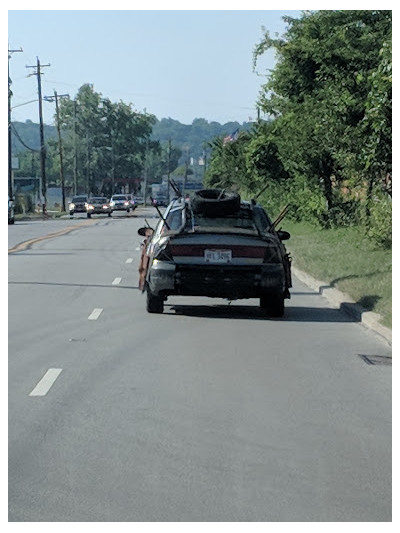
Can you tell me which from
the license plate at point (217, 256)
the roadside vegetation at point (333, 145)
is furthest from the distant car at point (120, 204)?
the license plate at point (217, 256)

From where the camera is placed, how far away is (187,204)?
18.7 metres

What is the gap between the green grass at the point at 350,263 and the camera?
18.8 meters

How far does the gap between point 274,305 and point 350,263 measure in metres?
7.24

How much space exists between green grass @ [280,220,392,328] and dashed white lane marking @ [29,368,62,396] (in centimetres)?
491

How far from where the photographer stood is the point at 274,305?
17.9m

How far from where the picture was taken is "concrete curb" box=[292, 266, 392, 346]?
51.9 feet

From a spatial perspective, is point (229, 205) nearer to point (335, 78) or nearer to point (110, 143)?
point (335, 78)

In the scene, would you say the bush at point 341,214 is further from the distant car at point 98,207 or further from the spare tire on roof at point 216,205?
the distant car at point 98,207

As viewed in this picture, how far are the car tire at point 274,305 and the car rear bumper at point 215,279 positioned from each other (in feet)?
0.79

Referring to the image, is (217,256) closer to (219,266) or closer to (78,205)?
(219,266)

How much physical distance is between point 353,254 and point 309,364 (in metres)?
14.3

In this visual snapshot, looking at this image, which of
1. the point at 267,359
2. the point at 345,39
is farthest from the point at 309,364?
the point at 345,39

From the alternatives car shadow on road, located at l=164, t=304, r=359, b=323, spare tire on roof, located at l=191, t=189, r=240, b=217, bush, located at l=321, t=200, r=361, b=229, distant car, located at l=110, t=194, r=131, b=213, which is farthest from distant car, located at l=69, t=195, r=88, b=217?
spare tire on roof, located at l=191, t=189, r=240, b=217

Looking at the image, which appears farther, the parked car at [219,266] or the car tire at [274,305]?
the car tire at [274,305]
